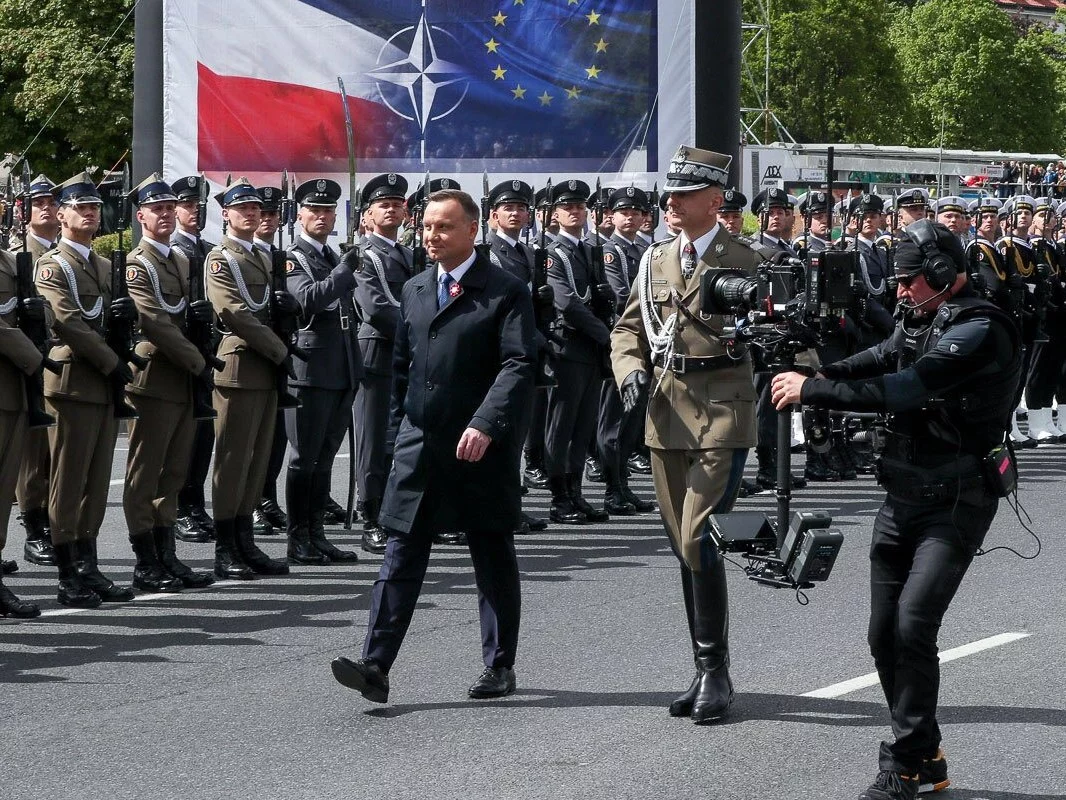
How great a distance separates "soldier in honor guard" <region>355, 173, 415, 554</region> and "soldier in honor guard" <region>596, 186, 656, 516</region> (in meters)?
1.92

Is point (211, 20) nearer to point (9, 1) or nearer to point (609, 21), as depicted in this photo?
point (609, 21)

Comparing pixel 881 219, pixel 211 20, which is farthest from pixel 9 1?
pixel 881 219

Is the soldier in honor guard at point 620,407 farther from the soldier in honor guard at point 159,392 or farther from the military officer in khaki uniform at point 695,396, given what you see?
the military officer in khaki uniform at point 695,396

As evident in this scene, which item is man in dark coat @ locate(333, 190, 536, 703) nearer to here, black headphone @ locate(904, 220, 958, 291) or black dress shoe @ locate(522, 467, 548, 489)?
black headphone @ locate(904, 220, 958, 291)

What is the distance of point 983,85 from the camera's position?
73.9m

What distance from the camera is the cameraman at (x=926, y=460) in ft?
17.7

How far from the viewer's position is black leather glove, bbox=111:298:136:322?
864 cm

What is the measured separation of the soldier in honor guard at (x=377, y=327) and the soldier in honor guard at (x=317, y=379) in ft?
0.68

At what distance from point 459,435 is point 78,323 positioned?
2.72m

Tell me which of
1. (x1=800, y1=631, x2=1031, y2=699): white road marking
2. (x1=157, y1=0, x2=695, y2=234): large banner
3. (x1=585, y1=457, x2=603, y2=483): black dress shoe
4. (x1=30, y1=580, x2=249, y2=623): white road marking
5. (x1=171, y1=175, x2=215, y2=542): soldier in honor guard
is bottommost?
(x1=800, y1=631, x2=1031, y2=699): white road marking

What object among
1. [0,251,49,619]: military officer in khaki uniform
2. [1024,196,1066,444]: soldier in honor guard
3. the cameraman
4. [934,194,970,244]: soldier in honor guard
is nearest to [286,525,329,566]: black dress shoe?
[0,251,49,619]: military officer in khaki uniform

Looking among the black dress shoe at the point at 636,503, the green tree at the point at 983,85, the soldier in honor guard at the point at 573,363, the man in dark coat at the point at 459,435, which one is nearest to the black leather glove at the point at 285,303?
the soldier in honor guard at the point at 573,363

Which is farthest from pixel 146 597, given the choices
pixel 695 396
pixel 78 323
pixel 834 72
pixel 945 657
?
pixel 834 72

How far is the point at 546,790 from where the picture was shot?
5516 millimetres
